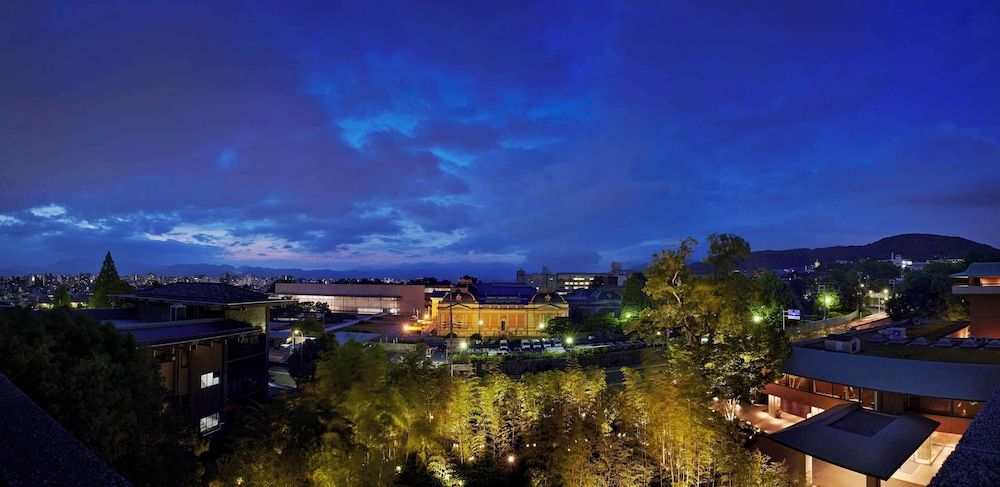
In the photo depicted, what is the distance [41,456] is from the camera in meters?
4.20

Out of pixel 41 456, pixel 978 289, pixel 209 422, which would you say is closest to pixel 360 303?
pixel 209 422

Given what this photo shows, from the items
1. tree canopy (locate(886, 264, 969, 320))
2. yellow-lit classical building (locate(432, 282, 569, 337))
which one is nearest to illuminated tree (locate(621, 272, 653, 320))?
yellow-lit classical building (locate(432, 282, 569, 337))

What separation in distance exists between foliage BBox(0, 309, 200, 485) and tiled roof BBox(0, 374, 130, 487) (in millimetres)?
5016

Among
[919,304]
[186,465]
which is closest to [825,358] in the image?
[186,465]

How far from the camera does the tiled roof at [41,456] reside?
13.0 feet

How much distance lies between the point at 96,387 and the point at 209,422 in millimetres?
12366

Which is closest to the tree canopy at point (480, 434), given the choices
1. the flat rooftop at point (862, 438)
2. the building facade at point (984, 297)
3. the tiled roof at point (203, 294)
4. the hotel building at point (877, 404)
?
the flat rooftop at point (862, 438)

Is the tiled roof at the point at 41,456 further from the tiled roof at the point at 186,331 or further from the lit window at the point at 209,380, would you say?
the lit window at the point at 209,380

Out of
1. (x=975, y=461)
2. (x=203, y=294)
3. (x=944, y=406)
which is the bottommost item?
(x=944, y=406)

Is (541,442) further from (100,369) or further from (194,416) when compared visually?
(194,416)

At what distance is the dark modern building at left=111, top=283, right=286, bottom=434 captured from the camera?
1833 centimetres

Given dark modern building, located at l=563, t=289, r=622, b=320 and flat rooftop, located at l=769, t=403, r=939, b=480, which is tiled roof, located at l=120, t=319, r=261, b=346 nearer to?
flat rooftop, located at l=769, t=403, r=939, b=480

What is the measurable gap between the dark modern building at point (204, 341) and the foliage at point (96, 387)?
6.46 metres

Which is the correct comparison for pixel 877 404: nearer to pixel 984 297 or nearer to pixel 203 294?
pixel 984 297
